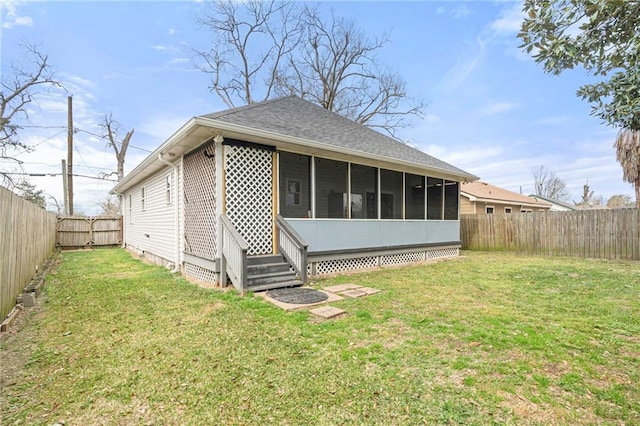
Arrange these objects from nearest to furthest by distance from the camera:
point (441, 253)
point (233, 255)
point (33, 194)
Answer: point (233, 255)
point (441, 253)
point (33, 194)

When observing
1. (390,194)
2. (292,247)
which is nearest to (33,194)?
(292,247)

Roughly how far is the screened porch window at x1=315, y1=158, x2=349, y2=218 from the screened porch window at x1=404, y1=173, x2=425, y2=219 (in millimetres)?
2523

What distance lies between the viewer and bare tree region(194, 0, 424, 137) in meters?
18.7

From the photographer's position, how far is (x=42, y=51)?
1573 cm

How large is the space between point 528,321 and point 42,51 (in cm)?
2273

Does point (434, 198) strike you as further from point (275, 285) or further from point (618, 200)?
point (618, 200)

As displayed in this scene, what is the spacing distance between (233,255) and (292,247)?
4.37 ft

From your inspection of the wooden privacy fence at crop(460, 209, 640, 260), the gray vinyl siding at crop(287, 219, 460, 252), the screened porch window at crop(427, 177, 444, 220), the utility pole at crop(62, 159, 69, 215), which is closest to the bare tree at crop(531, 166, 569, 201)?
the wooden privacy fence at crop(460, 209, 640, 260)

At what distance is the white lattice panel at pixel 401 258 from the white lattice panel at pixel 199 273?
15.8 ft

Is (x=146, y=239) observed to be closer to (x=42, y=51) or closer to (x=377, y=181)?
(x=377, y=181)

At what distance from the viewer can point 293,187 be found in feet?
29.1

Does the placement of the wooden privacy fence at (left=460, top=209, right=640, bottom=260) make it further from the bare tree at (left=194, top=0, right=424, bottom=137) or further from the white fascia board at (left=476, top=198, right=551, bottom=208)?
the bare tree at (left=194, top=0, right=424, bottom=137)

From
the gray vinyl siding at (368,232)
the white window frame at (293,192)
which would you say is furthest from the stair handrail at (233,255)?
the white window frame at (293,192)

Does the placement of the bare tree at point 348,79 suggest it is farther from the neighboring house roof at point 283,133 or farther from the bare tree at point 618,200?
the bare tree at point 618,200
